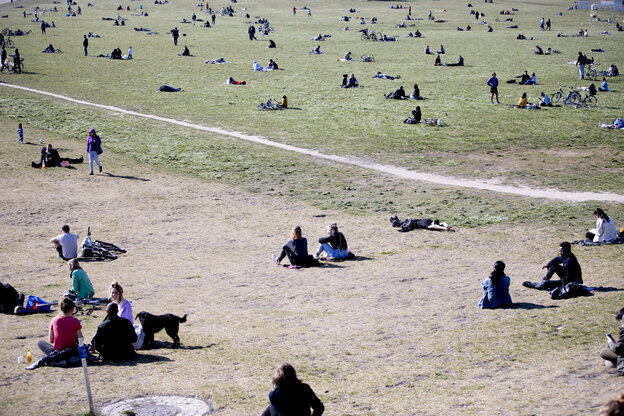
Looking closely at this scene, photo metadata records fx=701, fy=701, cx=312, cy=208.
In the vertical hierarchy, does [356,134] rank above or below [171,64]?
below

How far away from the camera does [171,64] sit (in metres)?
64.3

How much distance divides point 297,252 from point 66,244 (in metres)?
7.08

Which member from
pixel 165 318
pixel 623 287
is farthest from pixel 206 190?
pixel 623 287

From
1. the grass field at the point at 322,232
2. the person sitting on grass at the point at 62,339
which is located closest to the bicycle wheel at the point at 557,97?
the grass field at the point at 322,232

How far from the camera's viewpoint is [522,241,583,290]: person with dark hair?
16.6 meters

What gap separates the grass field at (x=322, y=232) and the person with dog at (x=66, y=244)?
0.81 m

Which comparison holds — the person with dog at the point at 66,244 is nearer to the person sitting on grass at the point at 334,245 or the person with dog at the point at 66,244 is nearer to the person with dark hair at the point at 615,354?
the person sitting on grass at the point at 334,245

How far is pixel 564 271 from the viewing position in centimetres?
1672

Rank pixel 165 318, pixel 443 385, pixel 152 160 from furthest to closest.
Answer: pixel 152 160 → pixel 165 318 → pixel 443 385

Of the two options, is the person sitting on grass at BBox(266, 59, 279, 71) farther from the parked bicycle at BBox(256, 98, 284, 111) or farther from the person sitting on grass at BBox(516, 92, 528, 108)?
the person sitting on grass at BBox(516, 92, 528, 108)

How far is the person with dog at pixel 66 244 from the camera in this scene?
69.6 feet

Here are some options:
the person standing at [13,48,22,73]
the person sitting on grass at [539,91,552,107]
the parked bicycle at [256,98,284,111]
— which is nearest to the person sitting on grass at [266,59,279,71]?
the parked bicycle at [256,98,284,111]

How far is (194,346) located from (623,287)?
1021cm

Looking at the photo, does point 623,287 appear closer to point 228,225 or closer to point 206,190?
point 228,225
